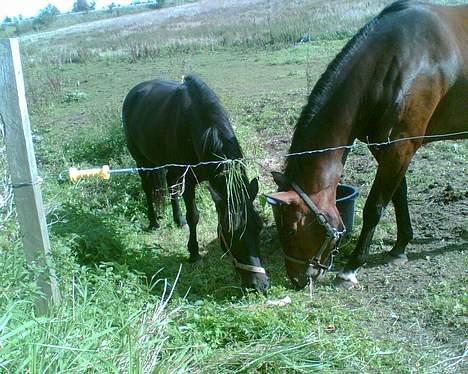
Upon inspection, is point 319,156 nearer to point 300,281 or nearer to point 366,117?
point 366,117

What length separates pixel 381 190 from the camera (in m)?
4.36

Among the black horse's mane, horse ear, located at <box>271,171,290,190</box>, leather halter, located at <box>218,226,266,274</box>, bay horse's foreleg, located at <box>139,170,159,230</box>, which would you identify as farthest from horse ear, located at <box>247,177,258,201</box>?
bay horse's foreleg, located at <box>139,170,159,230</box>

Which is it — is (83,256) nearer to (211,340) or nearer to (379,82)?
(211,340)

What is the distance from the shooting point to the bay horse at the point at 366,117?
405 centimetres

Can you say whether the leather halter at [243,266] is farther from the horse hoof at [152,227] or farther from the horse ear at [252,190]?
the horse hoof at [152,227]

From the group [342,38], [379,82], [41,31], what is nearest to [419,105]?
[379,82]

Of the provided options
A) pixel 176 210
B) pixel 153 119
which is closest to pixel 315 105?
pixel 153 119

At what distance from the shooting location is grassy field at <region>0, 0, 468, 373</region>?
2.64 m

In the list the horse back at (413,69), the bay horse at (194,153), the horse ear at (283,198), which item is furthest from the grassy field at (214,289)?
the horse back at (413,69)

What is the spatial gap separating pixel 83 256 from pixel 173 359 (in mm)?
2234

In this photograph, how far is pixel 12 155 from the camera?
2.77m

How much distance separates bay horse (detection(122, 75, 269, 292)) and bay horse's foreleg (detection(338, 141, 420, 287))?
0.79m

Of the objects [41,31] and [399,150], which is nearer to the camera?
[399,150]

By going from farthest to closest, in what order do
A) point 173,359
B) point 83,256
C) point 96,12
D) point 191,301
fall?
point 96,12 < point 83,256 < point 191,301 < point 173,359
